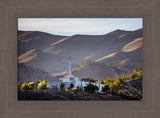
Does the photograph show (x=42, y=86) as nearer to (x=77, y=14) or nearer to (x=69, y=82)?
(x=69, y=82)

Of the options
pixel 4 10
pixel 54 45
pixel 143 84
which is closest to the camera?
pixel 4 10

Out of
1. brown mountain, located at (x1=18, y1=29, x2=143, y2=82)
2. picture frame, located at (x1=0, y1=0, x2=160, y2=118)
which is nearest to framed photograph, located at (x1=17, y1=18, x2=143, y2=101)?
brown mountain, located at (x1=18, y1=29, x2=143, y2=82)

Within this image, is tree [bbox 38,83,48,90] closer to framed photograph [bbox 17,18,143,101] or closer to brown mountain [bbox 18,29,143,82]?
framed photograph [bbox 17,18,143,101]

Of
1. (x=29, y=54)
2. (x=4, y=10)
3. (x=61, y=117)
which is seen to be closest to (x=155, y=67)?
(x=61, y=117)

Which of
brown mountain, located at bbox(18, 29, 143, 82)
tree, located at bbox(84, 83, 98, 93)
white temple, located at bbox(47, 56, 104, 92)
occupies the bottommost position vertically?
tree, located at bbox(84, 83, 98, 93)

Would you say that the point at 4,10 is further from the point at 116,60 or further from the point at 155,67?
the point at 155,67

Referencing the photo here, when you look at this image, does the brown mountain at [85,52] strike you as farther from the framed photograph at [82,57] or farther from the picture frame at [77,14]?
the picture frame at [77,14]

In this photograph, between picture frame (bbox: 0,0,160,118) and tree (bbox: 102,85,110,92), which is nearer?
picture frame (bbox: 0,0,160,118)
